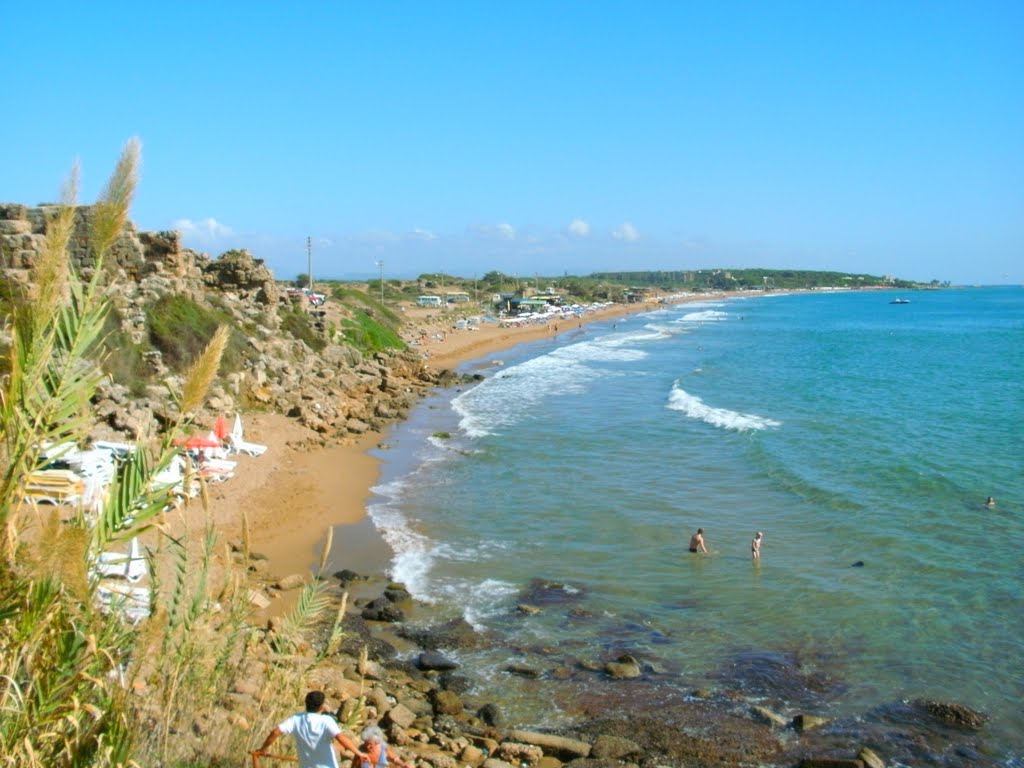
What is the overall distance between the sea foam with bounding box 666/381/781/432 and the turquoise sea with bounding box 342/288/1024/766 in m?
0.20

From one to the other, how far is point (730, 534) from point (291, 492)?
10609mm

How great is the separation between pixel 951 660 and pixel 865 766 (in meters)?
4.09

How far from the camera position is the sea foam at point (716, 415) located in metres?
32.3

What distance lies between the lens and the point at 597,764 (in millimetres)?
10320

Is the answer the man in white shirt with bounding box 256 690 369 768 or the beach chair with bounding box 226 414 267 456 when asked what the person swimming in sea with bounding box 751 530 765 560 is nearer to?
the beach chair with bounding box 226 414 267 456

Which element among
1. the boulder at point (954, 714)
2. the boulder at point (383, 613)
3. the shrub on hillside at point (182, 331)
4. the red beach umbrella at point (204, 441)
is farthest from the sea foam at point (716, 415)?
the boulder at point (954, 714)

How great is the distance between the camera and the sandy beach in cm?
1791

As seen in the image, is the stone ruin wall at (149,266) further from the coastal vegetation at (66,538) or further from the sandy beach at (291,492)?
the coastal vegetation at (66,538)

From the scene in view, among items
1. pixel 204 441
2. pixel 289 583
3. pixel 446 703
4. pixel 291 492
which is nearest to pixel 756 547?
pixel 446 703

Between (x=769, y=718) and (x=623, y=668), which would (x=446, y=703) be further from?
(x=769, y=718)

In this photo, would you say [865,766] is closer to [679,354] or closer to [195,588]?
[195,588]

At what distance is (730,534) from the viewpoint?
19484 millimetres

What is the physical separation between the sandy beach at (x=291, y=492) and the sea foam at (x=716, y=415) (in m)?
12.4

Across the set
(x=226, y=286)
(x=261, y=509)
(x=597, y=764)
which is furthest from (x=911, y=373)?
(x=597, y=764)
